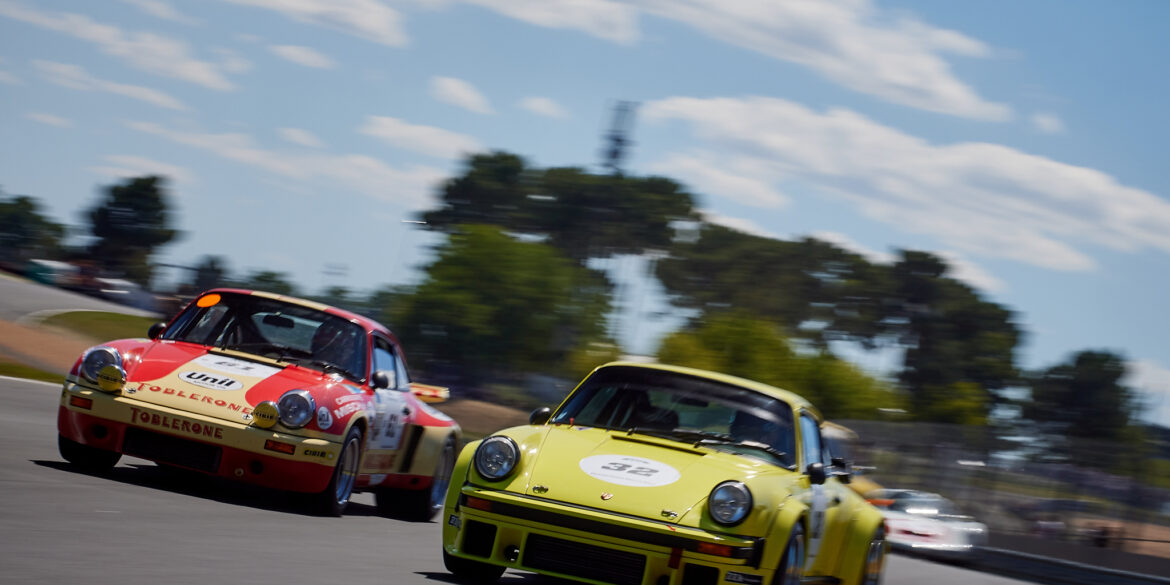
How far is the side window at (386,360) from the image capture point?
34.3ft

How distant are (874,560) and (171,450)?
443 centimetres

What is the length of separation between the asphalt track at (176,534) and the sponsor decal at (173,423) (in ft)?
1.40

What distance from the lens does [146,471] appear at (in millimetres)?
10328

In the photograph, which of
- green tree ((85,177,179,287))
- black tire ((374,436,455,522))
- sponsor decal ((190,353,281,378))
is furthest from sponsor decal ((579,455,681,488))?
green tree ((85,177,179,287))

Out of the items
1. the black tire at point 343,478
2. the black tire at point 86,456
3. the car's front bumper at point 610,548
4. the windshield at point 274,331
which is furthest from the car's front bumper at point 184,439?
the car's front bumper at point 610,548

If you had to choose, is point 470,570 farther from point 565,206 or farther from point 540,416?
point 565,206

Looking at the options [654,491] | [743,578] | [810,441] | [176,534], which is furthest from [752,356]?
[743,578]

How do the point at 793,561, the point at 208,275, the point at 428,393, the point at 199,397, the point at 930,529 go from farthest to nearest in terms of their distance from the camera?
1. the point at 208,275
2. the point at 930,529
3. the point at 428,393
4. the point at 199,397
5. the point at 793,561

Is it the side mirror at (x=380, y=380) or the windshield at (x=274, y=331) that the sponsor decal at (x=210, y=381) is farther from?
the side mirror at (x=380, y=380)

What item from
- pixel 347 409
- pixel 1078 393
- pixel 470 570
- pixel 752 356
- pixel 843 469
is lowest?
pixel 470 570

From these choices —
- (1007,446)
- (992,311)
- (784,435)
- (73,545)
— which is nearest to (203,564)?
(73,545)

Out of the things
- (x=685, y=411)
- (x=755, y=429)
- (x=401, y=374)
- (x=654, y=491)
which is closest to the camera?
(x=654, y=491)

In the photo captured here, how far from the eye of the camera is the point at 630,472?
21.7ft

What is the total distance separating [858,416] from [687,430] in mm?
87049
